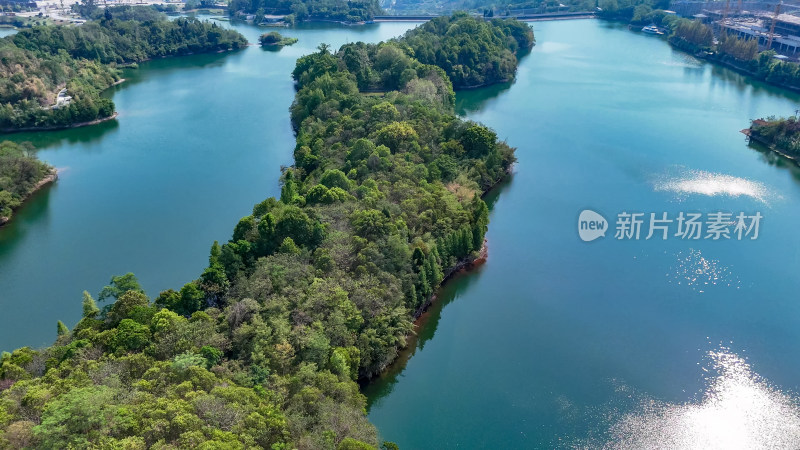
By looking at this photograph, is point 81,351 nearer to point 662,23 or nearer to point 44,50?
point 44,50

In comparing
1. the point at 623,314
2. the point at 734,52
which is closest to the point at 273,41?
the point at 734,52

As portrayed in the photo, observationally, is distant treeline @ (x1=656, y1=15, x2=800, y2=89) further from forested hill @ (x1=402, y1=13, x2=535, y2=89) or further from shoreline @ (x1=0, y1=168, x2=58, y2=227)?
shoreline @ (x1=0, y1=168, x2=58, y2=227)

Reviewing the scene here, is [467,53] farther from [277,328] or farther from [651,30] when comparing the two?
[277,328]

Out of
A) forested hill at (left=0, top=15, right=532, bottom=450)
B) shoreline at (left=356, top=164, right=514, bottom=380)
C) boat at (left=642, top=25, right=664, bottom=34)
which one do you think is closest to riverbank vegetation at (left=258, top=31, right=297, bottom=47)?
forested hill at (left=0, top=15, right=532, bottom=450)

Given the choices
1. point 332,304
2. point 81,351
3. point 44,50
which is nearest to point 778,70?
Answer: point 332,304

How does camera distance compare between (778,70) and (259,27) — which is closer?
(778,70)

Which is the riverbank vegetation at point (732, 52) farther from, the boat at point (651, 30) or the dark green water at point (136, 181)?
the dark green water at point (136, 181)

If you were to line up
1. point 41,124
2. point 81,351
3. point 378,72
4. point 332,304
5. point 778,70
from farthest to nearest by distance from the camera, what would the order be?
point 778,70 → point 378,72 → point 41,124 → point 332,304 → point 81,351
